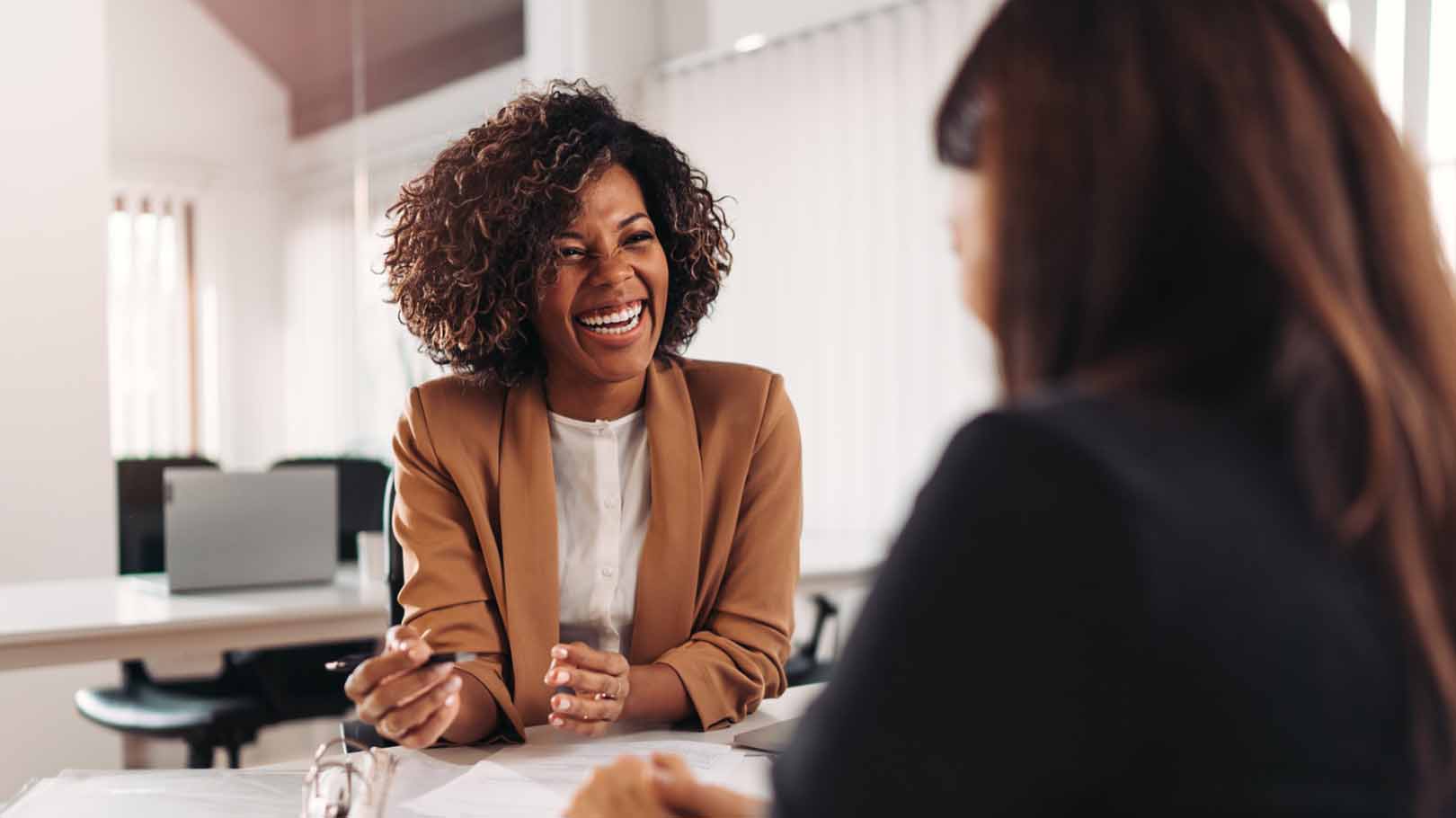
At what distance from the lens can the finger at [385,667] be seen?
1.16m

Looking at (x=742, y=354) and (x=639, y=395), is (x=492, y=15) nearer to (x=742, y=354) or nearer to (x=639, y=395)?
(x=742, y=354)

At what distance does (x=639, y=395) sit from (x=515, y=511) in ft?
0.85

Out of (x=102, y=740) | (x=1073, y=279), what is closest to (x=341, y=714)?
(x=102, y=740)

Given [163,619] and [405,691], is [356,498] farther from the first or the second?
[405,691]

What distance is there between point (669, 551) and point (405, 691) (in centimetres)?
40

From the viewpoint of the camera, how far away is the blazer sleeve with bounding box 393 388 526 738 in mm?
1396

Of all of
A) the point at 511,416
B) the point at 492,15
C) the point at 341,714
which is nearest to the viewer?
the point at 511,416

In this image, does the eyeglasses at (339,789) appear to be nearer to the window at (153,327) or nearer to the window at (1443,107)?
the window at (1443,107)

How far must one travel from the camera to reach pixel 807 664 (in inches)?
121

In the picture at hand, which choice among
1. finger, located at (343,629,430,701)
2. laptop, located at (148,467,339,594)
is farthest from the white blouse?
laptop, located at (148,467,339,594)

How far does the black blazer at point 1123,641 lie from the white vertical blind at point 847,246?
3.13m

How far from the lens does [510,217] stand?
1536 millimetres

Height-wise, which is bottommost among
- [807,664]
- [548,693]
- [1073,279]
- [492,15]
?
[807,664]

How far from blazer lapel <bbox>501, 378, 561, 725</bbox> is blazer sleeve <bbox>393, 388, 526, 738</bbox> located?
29 mm
